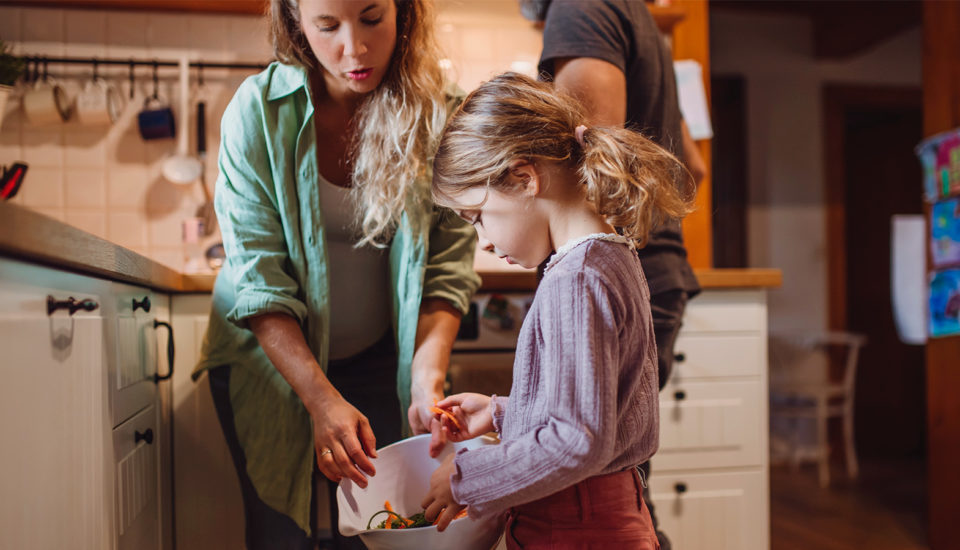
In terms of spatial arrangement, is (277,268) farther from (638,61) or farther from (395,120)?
(638,61)

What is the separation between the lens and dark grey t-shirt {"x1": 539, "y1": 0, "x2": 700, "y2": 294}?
1.03m

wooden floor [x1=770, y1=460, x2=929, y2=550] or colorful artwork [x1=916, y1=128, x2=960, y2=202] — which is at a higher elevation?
colorful artwork [x1=916, y1=128, x2=960, y2=202]

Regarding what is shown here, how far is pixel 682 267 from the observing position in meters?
1.13

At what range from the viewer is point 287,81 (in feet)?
3.32

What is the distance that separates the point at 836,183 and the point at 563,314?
3.68 meters

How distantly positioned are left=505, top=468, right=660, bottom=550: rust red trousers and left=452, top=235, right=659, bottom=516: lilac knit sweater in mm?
26

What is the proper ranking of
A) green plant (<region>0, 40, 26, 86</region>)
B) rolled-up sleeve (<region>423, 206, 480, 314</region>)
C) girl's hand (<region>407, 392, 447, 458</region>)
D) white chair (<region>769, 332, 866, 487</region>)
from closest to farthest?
girl's hand (<region>407, 392, 447, 458</region>) < rolled-up sleeve (<region>423, 206, 480, 314</region>) < green plant (<region>0, 40, 26, 86</region>) < white chair (<region>769, 332, 866, 487</region>)

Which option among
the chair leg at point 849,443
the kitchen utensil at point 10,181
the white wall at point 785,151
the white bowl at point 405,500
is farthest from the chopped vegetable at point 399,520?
the white wall at point 785,151

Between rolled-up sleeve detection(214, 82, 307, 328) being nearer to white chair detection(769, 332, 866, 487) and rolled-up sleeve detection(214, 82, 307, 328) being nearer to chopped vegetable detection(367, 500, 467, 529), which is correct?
chopped vegetable detection(367, 500, 467, 529)

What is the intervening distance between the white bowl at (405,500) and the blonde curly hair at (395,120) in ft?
0.99

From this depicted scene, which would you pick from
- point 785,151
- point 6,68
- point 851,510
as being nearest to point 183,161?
point 6,68

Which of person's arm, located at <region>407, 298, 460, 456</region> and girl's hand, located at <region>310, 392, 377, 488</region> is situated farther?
person's arm, located at <region>407, 298, 460, 456</region>

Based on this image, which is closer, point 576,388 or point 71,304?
point 576,388

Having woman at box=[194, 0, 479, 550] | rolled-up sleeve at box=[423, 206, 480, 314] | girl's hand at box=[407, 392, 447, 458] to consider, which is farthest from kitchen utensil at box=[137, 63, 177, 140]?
girl's hand at box=[407, 392, 447, 458]
